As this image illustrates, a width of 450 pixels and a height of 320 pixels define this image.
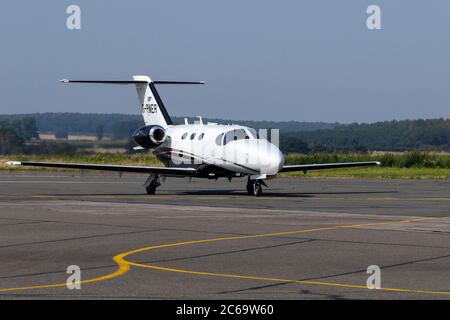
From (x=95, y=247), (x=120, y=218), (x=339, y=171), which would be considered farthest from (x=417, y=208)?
(x=339, y=171)

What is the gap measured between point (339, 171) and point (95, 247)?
149 feet

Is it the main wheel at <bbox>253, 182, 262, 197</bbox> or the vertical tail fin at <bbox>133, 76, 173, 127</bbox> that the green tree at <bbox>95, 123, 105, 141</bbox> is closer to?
the vertical tail fin at <bbox>133, 76, 173, 127</bbox>

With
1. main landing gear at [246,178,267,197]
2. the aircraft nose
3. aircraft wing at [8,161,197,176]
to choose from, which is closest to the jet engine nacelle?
aircraft wing at [8,161,197,176]

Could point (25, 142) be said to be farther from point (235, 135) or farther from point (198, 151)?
point (235, 135)

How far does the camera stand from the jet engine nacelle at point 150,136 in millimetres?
37375

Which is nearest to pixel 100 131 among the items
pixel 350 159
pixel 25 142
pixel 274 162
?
pixel 25 142

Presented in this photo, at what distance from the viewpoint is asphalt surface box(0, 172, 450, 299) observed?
1262cm

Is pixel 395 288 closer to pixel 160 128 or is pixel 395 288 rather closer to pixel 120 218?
pixel 120 218

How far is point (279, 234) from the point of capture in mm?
19766

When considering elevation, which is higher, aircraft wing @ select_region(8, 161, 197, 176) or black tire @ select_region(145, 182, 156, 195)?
aircraft wing @ select_region(8, 161, 197, 176)

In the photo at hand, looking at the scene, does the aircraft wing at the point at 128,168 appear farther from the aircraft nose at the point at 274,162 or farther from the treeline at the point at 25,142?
the treeline at the point at 25,142

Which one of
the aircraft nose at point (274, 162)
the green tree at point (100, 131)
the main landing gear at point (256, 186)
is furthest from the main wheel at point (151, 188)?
the green tree at point (100, 131)

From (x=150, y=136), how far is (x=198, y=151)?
2.42 metres

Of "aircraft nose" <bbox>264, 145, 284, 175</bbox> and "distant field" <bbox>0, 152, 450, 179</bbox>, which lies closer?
"aircraft nose" <bbox>264, 145, 284, 175</bbox>
